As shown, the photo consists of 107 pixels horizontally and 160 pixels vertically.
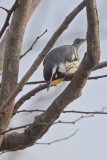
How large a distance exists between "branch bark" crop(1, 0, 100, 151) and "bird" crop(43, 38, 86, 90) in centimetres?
88

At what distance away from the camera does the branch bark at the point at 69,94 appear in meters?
1.94

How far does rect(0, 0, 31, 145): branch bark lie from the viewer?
2426 mm

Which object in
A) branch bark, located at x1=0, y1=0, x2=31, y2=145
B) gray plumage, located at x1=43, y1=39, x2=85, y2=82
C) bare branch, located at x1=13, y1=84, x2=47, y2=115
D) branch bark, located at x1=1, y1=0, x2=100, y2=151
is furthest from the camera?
gray plumage, located at x1=43, y1=39, x2=85, y2=82

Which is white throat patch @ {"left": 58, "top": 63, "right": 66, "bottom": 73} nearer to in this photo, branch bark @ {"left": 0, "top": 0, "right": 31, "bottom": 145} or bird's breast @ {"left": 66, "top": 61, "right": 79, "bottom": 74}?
bird's breast @ {"left": 66, "top": 61, "right": 79, "bottom": 74}

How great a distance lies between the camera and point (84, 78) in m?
2.17

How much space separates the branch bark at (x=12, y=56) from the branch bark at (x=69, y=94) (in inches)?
7.6

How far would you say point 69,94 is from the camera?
227cm

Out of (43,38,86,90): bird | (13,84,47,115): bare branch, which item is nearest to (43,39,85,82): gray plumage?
(43,38,86,90): bird

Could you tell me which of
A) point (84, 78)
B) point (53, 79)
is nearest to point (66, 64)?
point (53, 79)

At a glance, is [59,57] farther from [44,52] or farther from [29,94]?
[44,52]

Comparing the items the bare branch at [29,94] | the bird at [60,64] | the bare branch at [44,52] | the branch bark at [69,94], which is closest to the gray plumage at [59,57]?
the bird at [60,64]

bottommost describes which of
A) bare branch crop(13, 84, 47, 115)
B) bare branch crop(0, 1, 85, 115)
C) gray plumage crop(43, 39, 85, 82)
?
bare branch crop(13, 84, 47, 115)

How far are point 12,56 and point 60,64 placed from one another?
Answer: 51.0 inches

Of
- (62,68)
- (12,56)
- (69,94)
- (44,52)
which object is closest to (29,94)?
(12,56)
